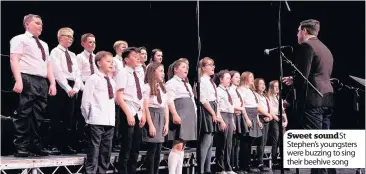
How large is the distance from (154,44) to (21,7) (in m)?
2.55

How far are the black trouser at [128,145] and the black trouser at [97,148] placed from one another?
170mm

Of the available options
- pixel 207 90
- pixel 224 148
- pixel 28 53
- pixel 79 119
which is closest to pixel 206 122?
pixel 207 90

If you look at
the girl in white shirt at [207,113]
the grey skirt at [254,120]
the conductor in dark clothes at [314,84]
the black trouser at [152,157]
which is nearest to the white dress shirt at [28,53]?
the black trouser at [152,157]

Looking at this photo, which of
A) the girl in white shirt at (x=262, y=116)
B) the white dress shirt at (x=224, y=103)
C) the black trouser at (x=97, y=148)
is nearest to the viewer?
the black trouser at (x=97, y=148)

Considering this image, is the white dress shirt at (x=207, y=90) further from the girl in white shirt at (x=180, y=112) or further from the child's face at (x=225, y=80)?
the child's face at (x=225, y=80)

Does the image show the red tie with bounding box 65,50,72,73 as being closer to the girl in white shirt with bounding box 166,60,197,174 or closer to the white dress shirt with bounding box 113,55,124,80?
the white dress shirt with bounding box 113,55,124,80

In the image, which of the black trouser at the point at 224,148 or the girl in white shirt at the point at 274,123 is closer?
the black trouser at the point at 224,148

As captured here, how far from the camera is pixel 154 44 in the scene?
785cm

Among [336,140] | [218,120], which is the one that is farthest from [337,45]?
[336,140]

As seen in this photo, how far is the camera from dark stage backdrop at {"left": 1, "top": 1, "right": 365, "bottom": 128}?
6.80 m

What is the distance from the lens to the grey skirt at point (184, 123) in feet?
15.3

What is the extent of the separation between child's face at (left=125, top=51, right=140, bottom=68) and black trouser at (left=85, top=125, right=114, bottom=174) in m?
0.71

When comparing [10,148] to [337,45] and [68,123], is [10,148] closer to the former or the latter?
[68,123]
